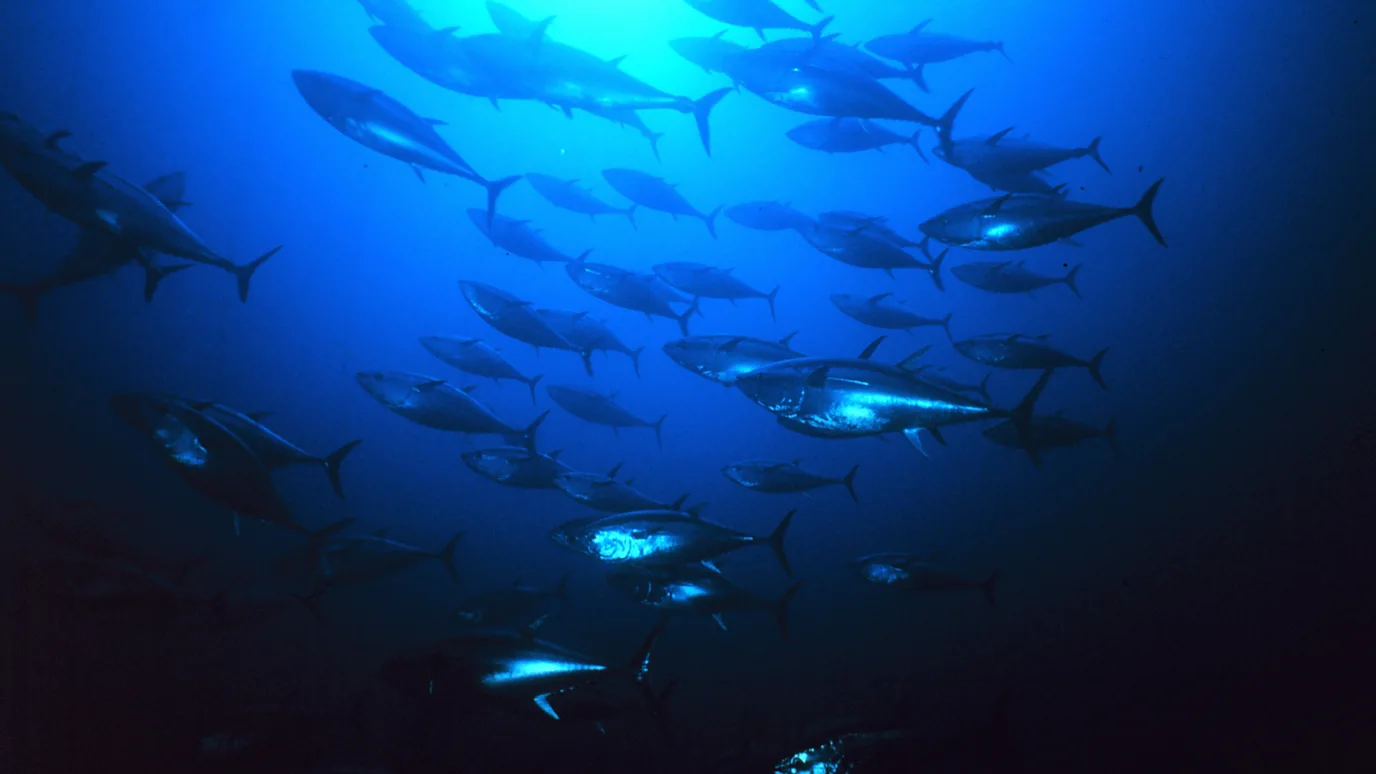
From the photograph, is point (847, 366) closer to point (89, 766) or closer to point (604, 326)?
point (604, 326)

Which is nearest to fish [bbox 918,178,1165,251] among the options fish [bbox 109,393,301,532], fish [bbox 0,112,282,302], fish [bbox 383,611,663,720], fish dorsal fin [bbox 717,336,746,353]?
fish dorsal fin [bbox 717,336,746,353]

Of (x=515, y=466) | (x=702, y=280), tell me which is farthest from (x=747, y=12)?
(x=515, y=466)

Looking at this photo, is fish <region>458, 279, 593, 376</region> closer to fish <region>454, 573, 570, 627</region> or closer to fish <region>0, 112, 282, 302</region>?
fish <region>0, 112, 282, 302</region>

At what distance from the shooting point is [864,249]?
464cm

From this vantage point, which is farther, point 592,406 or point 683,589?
point 592,406

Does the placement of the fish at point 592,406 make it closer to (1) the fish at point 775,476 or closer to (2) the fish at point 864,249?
(1) the fish at point 775,476

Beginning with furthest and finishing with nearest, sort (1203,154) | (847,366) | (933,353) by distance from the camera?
(933,353) → (1203,154) → (847,366)

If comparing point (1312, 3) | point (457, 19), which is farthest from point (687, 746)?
point (457, 19)

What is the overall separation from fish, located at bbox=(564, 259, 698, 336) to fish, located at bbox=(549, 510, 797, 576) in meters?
2.26

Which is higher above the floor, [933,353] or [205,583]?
[933,353]

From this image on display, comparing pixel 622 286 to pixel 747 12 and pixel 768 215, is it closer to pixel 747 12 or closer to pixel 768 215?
pixel 768 215

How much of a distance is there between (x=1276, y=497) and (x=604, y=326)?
38.4 ft

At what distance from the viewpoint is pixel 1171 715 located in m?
6.79

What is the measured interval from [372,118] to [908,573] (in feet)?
15.9
